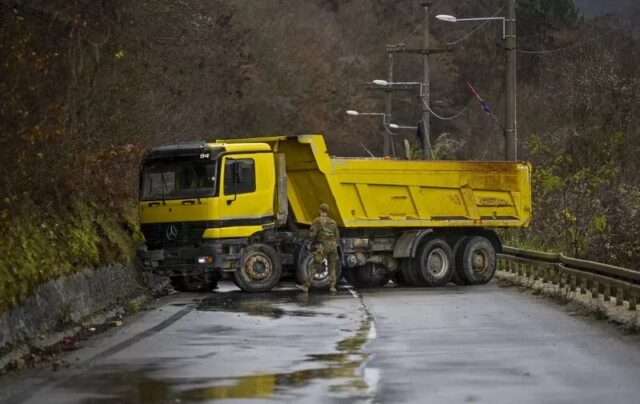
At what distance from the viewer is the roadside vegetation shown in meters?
17.1

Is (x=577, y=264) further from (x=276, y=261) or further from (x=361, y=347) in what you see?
(x=361, y=347)

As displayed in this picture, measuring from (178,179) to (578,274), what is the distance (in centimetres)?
804

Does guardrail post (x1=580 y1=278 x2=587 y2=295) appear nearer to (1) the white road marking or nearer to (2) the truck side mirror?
(1) the white road marking

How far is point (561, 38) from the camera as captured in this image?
105 m

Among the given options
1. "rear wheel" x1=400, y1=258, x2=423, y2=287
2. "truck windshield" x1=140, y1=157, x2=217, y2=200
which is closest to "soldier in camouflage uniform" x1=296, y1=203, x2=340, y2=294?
"truck windshield" x1=140, y1=157, x2=217, y2=200

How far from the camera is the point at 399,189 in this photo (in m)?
29.6

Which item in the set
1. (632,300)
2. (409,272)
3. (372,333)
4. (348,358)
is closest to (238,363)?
(348,358)

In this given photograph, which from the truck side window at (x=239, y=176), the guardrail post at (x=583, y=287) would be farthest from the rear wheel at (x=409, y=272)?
the guardrail post at (x=583, y=287)

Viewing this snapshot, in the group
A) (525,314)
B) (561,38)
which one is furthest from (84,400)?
(561,38)

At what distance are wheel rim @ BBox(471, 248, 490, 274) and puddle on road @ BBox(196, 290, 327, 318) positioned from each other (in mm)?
4447

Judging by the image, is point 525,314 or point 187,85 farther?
point 187,85

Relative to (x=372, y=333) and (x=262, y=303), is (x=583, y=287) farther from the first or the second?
(x=372, y=333)

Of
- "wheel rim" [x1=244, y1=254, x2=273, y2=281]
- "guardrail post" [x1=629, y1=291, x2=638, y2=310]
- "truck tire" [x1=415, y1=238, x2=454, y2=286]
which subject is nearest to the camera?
"guardrail post" [x1=629, y1=291, x2=638, y2=310]

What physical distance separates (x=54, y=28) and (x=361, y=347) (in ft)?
16.8
